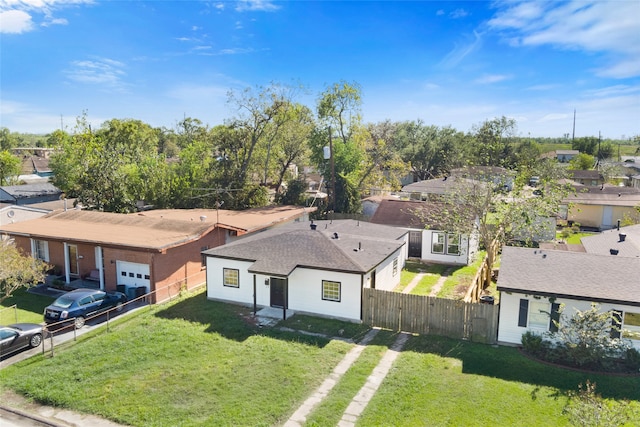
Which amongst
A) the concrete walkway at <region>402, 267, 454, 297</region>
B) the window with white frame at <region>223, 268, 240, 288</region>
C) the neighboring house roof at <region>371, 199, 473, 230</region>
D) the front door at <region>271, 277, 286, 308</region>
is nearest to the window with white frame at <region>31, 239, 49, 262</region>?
the window with white frame at <region>223, 268, 240, 288</region>

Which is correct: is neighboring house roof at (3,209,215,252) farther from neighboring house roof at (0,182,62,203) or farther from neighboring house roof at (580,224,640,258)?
neighboring house roof at (0,182,62,203)

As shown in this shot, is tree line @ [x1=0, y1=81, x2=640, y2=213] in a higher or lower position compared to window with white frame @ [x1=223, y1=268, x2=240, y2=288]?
higher

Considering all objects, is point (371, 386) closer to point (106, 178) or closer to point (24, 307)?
point (24, 307)

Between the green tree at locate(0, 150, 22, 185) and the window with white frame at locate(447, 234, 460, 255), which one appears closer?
the window with white frame at locate(447, 234, 460, 255)

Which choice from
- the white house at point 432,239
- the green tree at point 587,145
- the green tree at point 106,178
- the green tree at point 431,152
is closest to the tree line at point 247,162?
the green tree at point 106,178

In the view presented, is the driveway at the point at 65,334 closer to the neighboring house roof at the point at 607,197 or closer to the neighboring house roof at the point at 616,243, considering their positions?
the neighboring house roof at the point at 616,243

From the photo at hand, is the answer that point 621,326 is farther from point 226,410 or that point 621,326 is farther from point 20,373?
point 20,373
